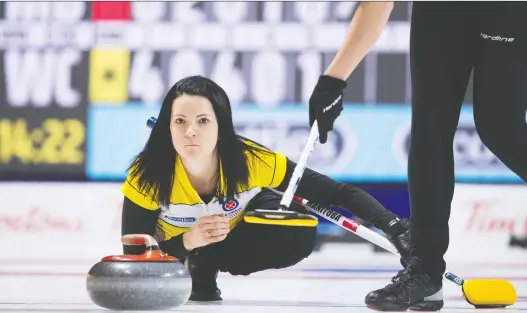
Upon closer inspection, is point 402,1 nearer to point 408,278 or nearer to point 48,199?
point 48,199

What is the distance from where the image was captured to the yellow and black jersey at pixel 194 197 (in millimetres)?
2600

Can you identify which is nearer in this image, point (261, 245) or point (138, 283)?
point (138, 283)

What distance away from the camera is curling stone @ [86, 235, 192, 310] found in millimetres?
2205

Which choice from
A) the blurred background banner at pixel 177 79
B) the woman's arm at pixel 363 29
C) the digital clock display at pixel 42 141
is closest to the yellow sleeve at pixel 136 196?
the woman's arm at pixel 363 29

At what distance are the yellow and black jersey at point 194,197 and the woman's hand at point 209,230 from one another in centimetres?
9

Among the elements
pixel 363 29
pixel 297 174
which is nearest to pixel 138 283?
pixel 297 174

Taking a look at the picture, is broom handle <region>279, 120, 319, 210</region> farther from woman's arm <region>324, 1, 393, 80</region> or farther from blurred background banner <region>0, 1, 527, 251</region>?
blurred background banner <region>0, 1, 527, 251</region>

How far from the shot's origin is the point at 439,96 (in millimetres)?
2408

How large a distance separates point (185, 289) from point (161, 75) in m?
3.52

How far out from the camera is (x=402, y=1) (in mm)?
5555

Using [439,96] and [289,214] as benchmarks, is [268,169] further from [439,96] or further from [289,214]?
[439,96]

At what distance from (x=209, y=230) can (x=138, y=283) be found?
383mm

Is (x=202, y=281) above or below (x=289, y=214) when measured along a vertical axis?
below

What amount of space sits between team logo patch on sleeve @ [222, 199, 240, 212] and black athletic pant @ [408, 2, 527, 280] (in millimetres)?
529
